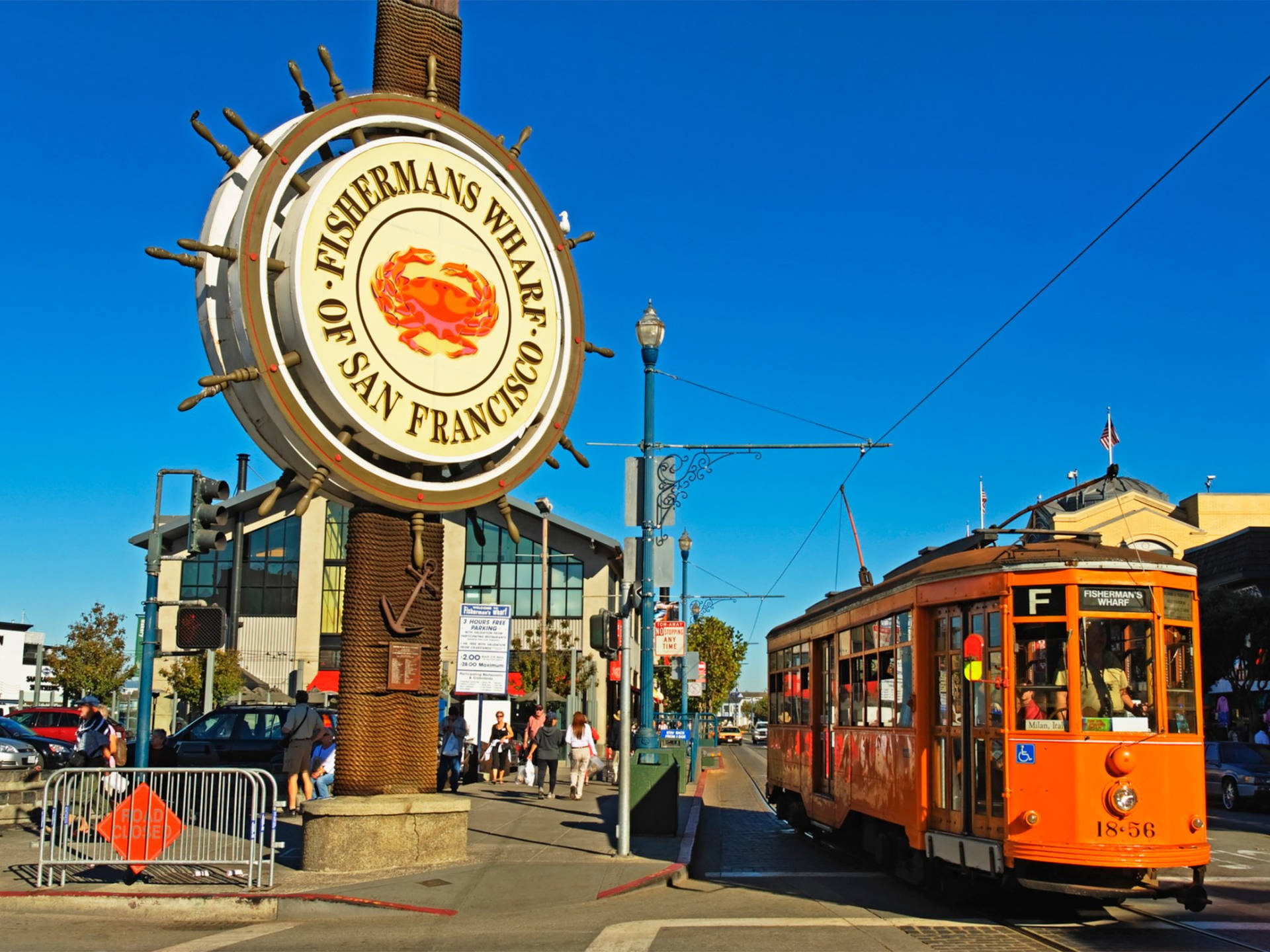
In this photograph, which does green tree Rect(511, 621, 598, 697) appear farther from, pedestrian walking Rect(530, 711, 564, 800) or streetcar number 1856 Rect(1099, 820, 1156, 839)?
streetcar number 1856 Rect(1099, 820, 1156, 839)

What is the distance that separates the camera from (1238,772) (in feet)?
84.4

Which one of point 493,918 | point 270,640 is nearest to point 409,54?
point 493,918

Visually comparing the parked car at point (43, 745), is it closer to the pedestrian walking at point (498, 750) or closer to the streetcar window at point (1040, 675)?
the pedestrian walking at point (498, 750)

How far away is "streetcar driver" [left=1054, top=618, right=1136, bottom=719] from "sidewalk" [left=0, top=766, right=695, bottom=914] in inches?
191

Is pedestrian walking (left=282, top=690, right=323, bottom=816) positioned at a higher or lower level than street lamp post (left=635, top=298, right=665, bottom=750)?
lower

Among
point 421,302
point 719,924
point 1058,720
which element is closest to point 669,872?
point 719,924

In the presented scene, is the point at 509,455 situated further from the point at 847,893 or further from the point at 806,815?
the point at 806,815

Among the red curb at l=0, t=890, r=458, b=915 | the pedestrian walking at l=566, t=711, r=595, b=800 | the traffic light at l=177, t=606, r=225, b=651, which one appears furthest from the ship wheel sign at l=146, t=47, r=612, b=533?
the pedestrian walking at l=566, t=711, r=595, b=800

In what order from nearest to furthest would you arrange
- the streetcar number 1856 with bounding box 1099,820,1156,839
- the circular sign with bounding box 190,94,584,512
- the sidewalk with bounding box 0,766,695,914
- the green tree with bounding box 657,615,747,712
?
1. the streetcar number 1856 with bounding box 1099,820,1156,839
2. the sidewalk with bounding box 0,766,695,914
3. the circular sign with bounding box 190,94,584,512
4. the green tree with bounding box 657,615,747,712

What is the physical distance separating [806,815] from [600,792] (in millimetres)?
7510

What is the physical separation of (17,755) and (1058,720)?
20.3 m

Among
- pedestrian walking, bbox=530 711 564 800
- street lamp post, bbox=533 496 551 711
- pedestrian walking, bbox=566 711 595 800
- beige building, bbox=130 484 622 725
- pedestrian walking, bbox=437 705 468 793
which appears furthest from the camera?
beige building, bbox=130 484 622 725

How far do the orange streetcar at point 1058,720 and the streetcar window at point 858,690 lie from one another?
6.41 ft

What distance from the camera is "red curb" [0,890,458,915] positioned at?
35.9ft
